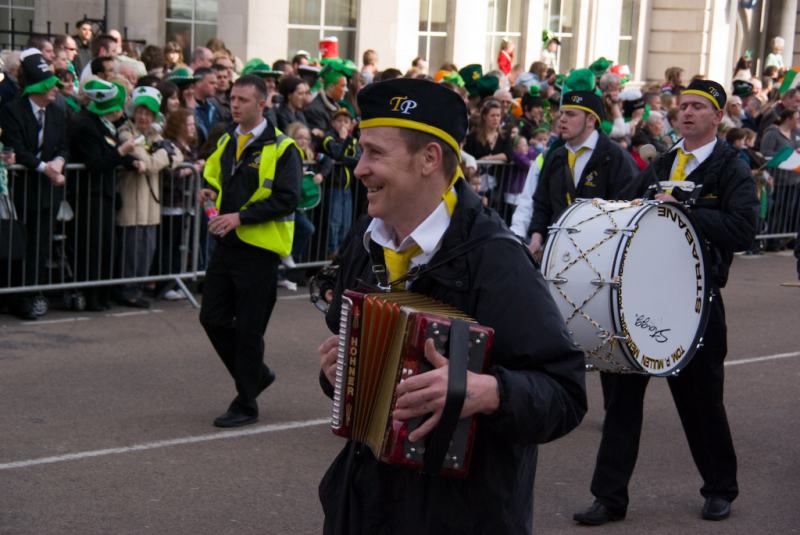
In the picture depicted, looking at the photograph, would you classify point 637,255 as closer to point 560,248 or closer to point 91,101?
point 560,248

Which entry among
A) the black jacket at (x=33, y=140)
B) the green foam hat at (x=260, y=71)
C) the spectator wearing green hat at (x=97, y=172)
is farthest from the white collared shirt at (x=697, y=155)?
the green foam hat at (x=260, y=71)

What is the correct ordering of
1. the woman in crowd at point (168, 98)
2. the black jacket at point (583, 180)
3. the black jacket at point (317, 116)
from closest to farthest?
the black jacket at point (583, 180)
the woman in crowd at point (168, 98)
the black jacket at point (317, 116)

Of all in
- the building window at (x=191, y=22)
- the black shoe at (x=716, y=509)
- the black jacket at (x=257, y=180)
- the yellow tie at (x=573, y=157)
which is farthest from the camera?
the building window at (x=191, y=22)

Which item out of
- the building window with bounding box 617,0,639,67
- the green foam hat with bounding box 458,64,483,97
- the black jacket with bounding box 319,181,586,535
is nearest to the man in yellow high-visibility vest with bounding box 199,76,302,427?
the black jacket with bounding box 319,181,586,535

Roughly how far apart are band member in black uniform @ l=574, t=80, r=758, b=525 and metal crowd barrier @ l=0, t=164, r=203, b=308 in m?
5.56

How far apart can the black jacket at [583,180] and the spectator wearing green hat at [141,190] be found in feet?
13.6

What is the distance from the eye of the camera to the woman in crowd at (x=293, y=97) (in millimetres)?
13000

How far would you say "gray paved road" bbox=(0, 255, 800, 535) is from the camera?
6336 millimetres

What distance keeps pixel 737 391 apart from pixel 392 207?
6.48 m

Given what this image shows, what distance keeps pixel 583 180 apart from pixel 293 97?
5.59 metres

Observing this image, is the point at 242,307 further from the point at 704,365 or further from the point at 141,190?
the point at 141,190

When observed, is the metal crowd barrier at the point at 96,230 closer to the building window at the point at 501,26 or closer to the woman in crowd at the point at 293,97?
the woman in crowd at the point at 293,97

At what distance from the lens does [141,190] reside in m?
11.1

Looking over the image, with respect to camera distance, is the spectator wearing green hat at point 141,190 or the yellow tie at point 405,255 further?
the spectator wearing green hat at point 141,190
